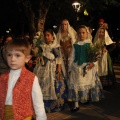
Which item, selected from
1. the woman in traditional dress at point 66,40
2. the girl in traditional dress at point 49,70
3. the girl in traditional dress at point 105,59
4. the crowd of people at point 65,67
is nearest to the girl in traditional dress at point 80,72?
the crowd of people at point 65,67

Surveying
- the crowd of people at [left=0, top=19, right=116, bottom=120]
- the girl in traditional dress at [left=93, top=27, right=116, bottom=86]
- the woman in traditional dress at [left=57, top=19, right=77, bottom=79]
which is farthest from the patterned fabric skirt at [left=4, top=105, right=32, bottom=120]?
the girl in traditional dress at [left=93, top=27, right=116, bottom=86]

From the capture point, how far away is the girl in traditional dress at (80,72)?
258 inches

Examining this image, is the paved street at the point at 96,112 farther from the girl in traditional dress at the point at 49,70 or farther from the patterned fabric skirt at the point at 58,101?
Answer: the girl in traditional dress at the point at 49,70

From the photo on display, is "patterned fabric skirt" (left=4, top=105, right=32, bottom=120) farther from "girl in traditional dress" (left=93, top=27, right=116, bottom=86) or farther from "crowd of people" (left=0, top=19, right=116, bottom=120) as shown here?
"girl in traditional dress" (left=93, top=27, right=116, bottom=86)

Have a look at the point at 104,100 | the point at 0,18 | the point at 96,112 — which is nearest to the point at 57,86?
the point at 96,112

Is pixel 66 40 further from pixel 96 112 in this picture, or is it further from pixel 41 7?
pixel 41 7

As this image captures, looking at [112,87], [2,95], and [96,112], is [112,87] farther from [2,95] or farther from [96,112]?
[2,95]

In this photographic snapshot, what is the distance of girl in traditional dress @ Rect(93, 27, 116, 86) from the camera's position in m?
8.61

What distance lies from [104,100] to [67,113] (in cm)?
152

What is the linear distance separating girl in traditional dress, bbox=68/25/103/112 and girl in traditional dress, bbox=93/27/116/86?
1.91 metres

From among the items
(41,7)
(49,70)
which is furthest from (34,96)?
(41,7)

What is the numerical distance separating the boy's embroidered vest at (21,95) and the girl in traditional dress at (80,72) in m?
3.57

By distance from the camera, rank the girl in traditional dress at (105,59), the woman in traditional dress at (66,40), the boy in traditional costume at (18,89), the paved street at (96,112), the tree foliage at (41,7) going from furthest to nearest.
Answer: the tree foliage at (41,7) → the girl in traditional dress at (105,59) → the woman in traditional dress at (66,40) → the paved street at (96,112) → the boy in traditional costume at (18,89)

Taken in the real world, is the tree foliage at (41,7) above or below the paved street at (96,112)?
above
